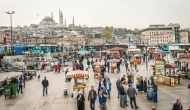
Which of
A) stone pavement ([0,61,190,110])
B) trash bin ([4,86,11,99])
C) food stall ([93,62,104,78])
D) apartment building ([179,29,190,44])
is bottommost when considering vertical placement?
stone pavement ([0,61,190,110])

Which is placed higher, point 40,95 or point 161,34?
point 161,34

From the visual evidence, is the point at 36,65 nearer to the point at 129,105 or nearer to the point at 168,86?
the point at 168,86

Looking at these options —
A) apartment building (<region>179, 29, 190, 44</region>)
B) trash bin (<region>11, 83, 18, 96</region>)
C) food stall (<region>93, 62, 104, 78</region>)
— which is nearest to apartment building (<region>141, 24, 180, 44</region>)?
apartment building (<region>179, 29, 190, 44</region>)

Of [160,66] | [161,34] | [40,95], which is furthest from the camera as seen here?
[161,34]

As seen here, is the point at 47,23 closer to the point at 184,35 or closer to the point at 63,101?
the point at 184,35

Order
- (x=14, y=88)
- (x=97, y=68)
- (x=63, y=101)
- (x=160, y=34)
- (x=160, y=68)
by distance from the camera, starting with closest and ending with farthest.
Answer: (x=63, y=101), (x=14, y=88), (x=160, y=68), (x=97, y=68), (x=160, y=34)

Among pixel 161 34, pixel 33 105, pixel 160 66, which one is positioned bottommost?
pixel 33 105

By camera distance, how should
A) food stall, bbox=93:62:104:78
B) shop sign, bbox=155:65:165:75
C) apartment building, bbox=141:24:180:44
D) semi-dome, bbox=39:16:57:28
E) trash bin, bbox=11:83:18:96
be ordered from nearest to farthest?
trash bin, bbox=11:83:18:96 < shop sign, bbox=155:65:165:75 < food stall, bbox=93:62:104:78 < apartment building, bbox=141:24:180:44 < semi-dome, bbox=39:16:57:28

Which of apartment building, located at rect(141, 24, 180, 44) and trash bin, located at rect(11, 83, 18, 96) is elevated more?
apartment building, located at rect(141, 24, 180, 44)

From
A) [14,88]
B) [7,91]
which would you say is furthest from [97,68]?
[7,91]

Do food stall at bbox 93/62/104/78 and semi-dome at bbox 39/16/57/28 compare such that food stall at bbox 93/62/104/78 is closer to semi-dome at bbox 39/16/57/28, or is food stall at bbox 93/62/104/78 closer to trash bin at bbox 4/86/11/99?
trash bin at bbox 4/86/11/99

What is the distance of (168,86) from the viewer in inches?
824

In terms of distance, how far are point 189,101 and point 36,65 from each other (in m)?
28.7

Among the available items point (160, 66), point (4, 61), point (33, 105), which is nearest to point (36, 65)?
point (4, 61)
